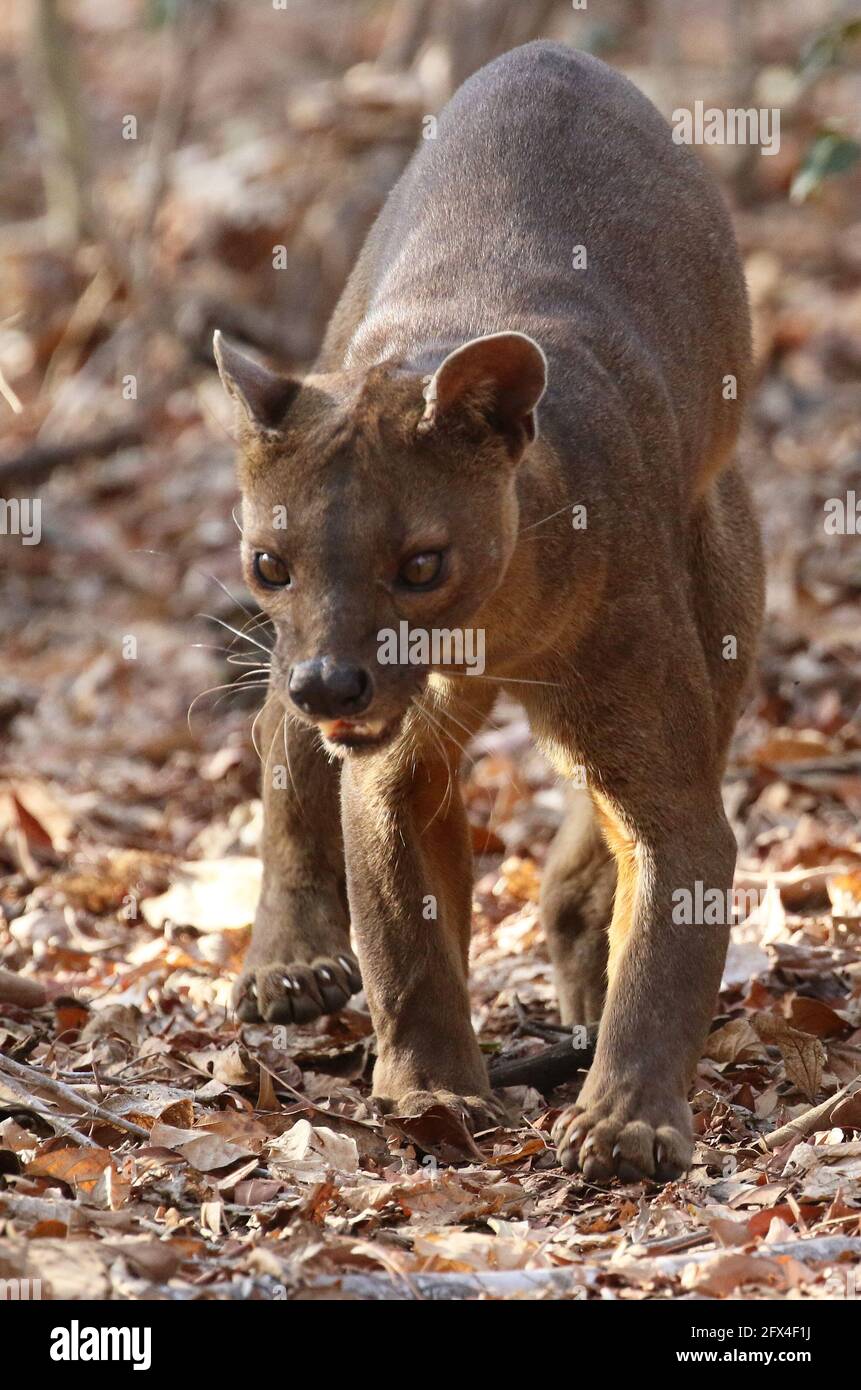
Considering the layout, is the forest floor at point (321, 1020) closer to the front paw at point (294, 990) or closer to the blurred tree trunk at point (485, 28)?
the front paw at point (294, 990)

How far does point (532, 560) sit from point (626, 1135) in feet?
4.32

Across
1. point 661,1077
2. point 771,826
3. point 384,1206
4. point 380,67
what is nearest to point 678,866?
point 661,1077

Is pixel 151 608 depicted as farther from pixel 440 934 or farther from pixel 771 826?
pixel 440 934

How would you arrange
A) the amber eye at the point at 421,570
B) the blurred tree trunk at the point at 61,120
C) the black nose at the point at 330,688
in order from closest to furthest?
the black nose at the point at 330,688
the amber eye at the point at 421,570
the blurred tree trunk at the point at 61,120

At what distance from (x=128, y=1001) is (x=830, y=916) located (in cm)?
217

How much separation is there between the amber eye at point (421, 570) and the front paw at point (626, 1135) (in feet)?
4.19

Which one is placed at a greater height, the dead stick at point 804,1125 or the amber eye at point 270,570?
the amber eye at point 270,570

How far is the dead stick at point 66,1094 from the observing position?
4355 mm

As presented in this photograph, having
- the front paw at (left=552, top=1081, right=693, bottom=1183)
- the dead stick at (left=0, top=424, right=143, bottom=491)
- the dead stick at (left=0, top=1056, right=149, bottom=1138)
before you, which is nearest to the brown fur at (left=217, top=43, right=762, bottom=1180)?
the front paw at (left=552, top=1081, right=693, bottom=1183)

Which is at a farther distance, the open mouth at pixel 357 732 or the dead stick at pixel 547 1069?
the dead stick at pixel 547 1069

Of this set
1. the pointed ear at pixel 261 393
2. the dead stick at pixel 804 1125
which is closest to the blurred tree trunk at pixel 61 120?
the pointed ear at pixel 261 393

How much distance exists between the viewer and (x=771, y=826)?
719cm

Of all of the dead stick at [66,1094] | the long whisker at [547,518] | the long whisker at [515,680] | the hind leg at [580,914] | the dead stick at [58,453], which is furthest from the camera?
the dead stick at [58,453]

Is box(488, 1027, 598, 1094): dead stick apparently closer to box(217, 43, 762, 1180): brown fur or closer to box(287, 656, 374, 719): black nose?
box(217, 43, 762, 1180): brown fur
